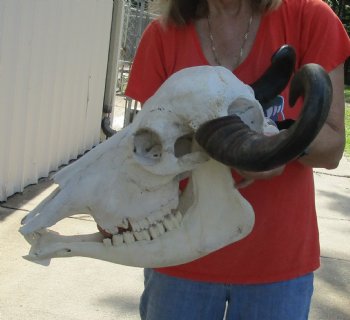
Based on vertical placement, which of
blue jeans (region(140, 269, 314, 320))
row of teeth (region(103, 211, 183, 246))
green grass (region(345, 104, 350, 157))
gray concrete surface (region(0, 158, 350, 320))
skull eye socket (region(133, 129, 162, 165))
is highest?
skull eye socket (region(133, 129, 162, 165))

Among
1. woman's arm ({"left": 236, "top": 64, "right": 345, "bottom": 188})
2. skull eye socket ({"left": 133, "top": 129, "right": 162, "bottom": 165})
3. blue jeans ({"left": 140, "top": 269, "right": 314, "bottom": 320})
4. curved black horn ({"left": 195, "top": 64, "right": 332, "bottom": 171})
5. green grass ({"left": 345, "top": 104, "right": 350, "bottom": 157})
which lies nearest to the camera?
curved black horn ({"left": 195, "top": 64, "right": 332, "bottom": 171})

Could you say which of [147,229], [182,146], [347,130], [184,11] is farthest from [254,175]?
[347,130]

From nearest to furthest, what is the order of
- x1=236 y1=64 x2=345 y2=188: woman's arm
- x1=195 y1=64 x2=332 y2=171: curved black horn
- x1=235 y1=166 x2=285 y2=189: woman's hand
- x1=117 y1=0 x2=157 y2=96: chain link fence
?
1. x1=195 y1=64 x2=332 y2=171: curved black horn
2. x1=235 y1=166 x2=285 y2=189: woman's hand
3. x1=236 y1=64 x2=345 y2=188: woman's arm
4. x1=117 y1=0 x2=157 y2=96: chain link fence

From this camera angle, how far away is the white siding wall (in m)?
5.45

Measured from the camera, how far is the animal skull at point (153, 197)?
5.50 feet

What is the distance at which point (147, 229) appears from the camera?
1.76m

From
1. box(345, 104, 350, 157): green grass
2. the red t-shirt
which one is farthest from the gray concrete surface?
box(345, 104, 350, 157): green grass

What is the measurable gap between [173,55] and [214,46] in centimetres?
15

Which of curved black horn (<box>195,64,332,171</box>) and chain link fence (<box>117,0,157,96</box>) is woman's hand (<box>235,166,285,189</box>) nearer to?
curved black horn (<box>195,64,332,171</box>)

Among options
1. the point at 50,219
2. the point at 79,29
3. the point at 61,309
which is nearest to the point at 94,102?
the point at 79,29

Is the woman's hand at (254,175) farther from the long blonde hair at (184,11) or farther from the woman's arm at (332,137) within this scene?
the long blonde hair at (184,11)

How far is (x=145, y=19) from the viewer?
1108 cm

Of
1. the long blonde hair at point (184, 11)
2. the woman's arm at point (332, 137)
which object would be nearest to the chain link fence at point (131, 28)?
the long blonde hair at point (184, 11)

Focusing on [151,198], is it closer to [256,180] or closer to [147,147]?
[147,147]
